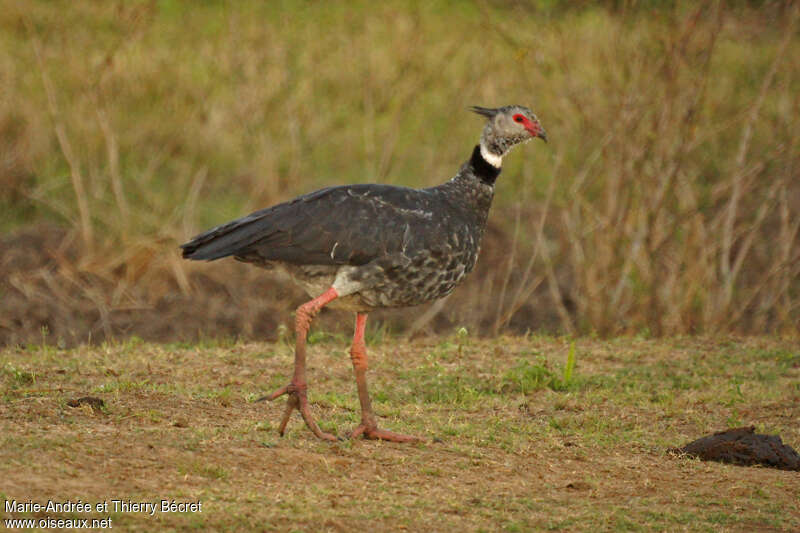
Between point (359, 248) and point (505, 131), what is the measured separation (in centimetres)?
106

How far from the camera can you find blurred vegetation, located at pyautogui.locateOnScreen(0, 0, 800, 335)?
8688 mm

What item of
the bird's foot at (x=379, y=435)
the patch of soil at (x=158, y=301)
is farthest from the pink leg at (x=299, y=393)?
the patch of soil at (x=158, y=301)

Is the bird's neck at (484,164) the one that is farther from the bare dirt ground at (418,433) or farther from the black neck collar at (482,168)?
the bare dirt ground at (418,433)

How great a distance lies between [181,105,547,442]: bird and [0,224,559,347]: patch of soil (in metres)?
3.41

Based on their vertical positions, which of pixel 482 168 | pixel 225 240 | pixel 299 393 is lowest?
pixel 299 393

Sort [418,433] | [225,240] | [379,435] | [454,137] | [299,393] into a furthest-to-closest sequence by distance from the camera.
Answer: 1. [454,137]
2. [418,433]
3. [225,240]
4. [379,435]
5. [299,393]

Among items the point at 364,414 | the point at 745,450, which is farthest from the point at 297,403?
the point at 745,450

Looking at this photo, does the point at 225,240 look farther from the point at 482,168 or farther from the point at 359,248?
the point at 482,168

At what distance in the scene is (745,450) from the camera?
5.40 meters

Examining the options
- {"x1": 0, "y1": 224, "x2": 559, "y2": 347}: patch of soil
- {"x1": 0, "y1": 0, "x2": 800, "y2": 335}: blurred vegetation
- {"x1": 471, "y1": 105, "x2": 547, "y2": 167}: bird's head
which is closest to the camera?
{"x1": 471, "y1": 105, "x2": 547, "y2": 167}: bird's head

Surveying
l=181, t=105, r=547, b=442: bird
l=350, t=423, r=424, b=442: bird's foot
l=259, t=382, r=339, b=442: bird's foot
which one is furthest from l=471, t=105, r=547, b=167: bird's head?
l=259, t=382, r=339, b=442: bird's foot

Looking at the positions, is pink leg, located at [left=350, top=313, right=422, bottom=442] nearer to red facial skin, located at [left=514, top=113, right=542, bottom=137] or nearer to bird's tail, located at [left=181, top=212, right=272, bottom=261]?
bird's tail, located at [left=181, top=212, right=272, bottom=261]

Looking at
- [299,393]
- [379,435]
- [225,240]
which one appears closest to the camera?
[299,393]

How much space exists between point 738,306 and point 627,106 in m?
1.94
